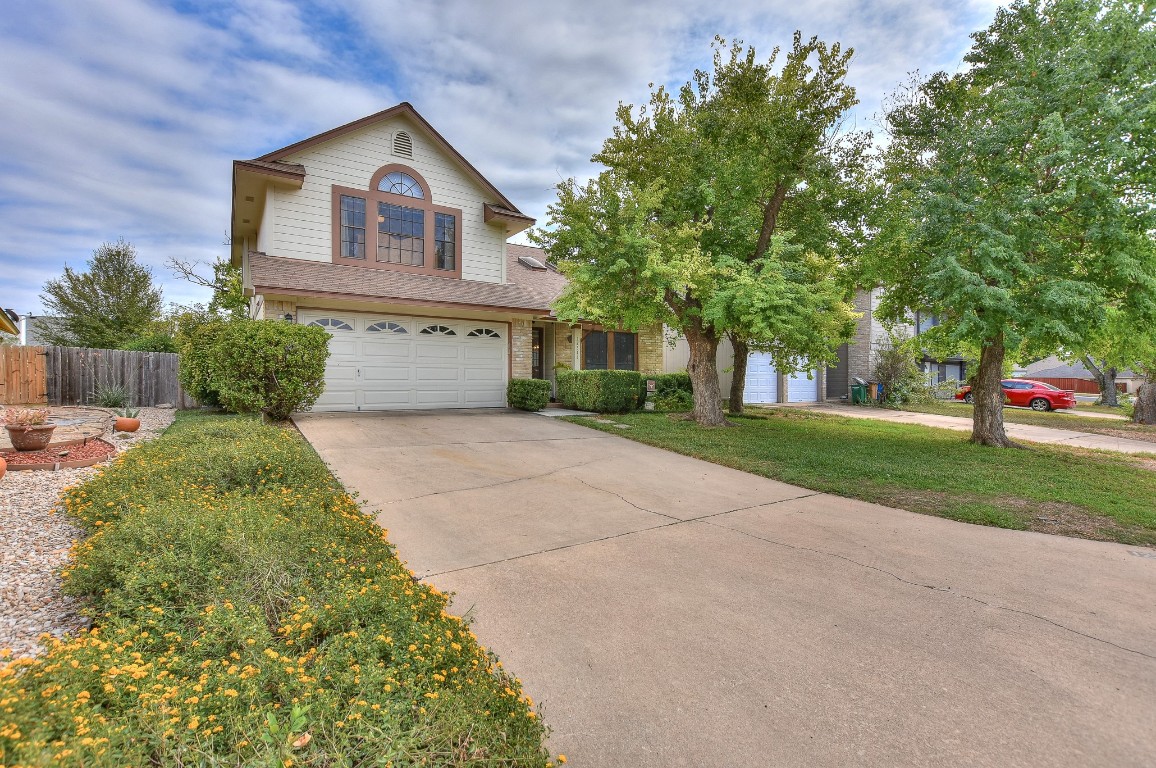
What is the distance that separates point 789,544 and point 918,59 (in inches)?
465

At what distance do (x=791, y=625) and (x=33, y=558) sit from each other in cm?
520

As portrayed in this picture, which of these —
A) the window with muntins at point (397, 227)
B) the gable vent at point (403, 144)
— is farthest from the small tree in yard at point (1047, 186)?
the gable vent at point (403, 144)

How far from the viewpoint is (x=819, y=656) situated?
2.81m

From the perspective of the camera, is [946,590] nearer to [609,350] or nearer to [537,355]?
[537,355]

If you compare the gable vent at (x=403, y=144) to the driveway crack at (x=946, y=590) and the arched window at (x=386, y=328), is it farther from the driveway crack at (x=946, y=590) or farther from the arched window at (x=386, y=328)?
the driveway crack at (x=946, y=590)

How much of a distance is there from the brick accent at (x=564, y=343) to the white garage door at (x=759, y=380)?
7.17 meters

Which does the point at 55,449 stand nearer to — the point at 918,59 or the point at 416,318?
the point at 416,318

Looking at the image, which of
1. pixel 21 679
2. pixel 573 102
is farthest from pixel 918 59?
pixel 21 679

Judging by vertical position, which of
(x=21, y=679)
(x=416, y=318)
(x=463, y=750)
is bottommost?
(x=463, y=750)

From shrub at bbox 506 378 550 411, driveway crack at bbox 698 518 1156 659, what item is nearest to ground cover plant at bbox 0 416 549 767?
driveway crack at bbox 698 518 1156 659

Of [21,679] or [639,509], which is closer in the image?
[21,679]

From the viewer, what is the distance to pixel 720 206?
10508mm

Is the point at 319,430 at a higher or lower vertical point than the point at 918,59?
lower

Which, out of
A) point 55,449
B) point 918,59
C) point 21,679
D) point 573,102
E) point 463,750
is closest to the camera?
point 463,750
